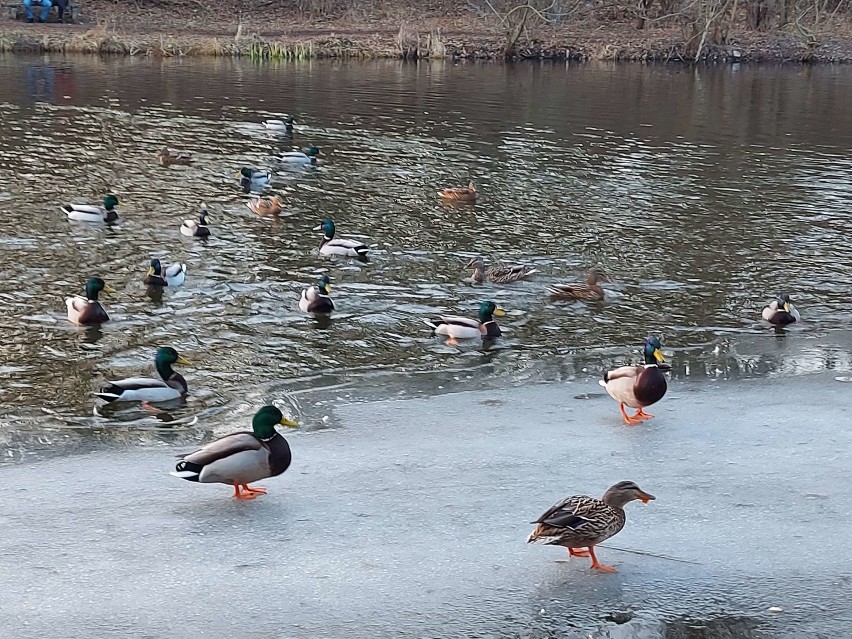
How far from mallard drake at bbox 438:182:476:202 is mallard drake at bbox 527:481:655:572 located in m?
10.9

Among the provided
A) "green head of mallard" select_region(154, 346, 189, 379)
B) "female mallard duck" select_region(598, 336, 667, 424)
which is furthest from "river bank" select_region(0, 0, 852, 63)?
"female mallard duck" select_region(598, 336, 667, 424)

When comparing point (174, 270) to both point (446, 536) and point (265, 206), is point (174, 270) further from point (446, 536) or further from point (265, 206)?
point (446, 536)

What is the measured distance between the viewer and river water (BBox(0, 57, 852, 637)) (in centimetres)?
908

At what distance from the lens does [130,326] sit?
434 inches

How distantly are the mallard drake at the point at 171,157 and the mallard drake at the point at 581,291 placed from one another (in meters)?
9.01

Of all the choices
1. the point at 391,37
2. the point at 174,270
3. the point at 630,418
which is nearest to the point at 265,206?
the point at 174,270

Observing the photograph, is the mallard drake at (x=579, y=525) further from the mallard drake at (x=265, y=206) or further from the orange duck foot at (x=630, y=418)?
the mallard drake at (x=265, y=206)

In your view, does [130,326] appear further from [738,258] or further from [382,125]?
[382,125]

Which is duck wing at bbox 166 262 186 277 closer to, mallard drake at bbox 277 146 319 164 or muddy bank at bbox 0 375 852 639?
muddy bank at bbox 0 375 852 639

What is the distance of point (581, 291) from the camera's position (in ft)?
39.9

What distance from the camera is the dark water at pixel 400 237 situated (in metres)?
10.0

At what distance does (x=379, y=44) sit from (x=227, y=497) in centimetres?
3431

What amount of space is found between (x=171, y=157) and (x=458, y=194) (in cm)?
535

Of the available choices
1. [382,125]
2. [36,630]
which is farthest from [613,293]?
[382,125]
